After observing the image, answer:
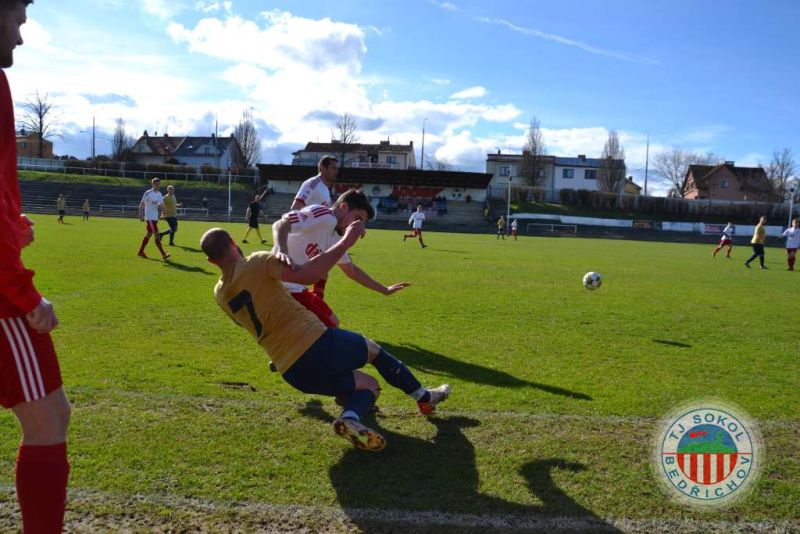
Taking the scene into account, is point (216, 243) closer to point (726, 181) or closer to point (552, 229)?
point (552, 229)

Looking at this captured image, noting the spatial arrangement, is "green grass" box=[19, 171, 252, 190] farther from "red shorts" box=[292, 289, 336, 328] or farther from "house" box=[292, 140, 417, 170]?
"red shorts" box=[292, 289, 336, 328]

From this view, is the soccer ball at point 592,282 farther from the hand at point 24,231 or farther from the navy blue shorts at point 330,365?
the hand at point 24,231

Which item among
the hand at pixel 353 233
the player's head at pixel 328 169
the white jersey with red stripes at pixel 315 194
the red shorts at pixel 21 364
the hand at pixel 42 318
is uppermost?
the player's head at pixel 328 169

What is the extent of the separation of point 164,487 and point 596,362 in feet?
16.0

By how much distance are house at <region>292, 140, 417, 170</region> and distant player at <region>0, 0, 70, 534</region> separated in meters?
85.3

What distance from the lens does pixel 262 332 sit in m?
3.83

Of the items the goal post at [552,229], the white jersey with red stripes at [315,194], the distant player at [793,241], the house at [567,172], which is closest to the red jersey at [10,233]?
the white jersey with red stripes at [315,194]

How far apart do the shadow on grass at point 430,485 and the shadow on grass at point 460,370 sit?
1.47 metres

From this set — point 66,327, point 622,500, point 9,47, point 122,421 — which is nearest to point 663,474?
point 622,500

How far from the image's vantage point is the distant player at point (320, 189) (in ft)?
22.0

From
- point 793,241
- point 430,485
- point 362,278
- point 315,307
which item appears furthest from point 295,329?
point 793,241

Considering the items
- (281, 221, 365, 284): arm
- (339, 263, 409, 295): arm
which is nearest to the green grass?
(339, 263, 409, 295): arm

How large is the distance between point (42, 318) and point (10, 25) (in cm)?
120

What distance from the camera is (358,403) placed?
13.1ft
